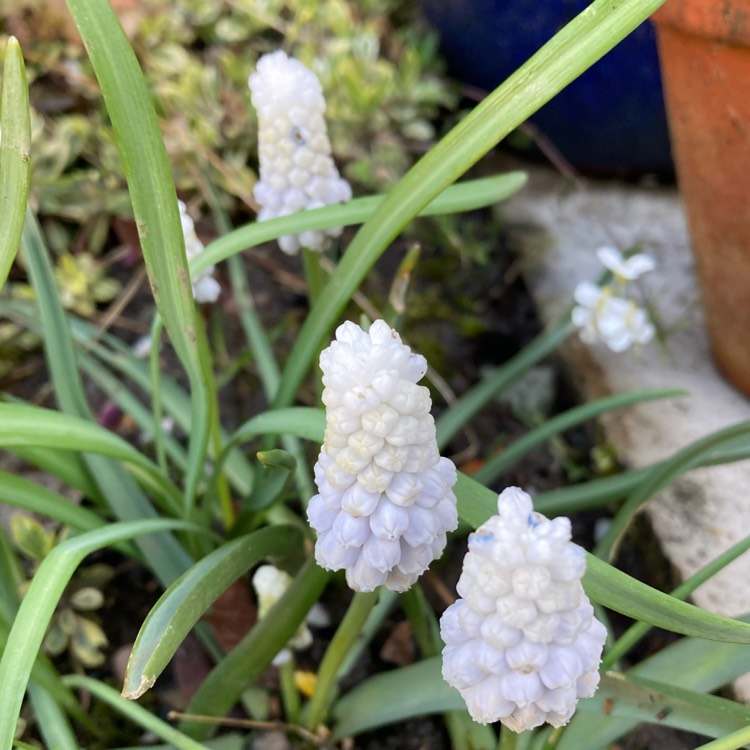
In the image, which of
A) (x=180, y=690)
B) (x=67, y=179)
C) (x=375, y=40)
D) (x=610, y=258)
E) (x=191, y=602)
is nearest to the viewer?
(x=191, y=602)

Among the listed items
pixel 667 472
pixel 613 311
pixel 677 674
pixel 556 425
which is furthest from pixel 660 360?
pixel 677 674

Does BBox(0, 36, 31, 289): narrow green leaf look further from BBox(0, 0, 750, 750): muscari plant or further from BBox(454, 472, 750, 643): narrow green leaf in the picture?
BBox(454, 472, 750, 643): narrow green leaf

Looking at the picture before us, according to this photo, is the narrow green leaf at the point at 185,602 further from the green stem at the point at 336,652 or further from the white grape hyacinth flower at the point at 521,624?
the white grape hyacinth flower at the point at 521,624

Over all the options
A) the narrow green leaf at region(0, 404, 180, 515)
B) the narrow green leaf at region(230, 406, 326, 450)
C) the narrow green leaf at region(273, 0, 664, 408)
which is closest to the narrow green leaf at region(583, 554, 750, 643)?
the narrow green leaf at region(230, 406, 326, 450)

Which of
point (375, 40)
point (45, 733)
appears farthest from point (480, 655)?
point (375, 40)

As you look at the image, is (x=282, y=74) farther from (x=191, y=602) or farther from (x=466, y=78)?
(x=466, y=78)

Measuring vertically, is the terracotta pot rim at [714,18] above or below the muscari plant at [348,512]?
above

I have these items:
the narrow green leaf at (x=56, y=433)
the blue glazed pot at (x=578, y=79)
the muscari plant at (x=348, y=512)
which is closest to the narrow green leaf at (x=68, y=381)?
the muscari plant at (x=348, y=512)
